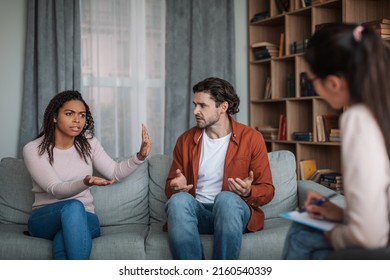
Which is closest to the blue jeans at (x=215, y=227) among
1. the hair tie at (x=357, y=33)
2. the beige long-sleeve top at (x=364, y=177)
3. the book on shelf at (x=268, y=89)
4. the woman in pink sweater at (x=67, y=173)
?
the woman in pink sweater at (x=67, y=173)

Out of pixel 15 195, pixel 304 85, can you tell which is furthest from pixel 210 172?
pixel 304 85

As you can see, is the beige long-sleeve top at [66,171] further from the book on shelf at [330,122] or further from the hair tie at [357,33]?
the book on shelf at [330,122]

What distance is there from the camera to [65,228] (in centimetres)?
201

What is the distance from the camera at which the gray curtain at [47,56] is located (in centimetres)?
362

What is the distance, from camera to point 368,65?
40.4 inches

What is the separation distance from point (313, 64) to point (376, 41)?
14 centimetres

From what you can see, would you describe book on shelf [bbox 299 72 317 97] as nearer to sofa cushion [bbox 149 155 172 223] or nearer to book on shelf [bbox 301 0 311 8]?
book on shelf [bbox 301 0 311 8]

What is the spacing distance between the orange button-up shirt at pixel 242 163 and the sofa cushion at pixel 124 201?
28 cm

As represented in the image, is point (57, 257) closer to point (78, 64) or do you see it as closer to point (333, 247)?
point (333, 247)

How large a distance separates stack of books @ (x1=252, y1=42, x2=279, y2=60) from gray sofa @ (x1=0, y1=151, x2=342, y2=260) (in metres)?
1.66

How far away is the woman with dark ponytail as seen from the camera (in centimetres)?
97

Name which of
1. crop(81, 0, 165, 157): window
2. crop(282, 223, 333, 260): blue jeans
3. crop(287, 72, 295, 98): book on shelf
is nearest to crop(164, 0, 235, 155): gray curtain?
crop(81, 0, 165, 157): window

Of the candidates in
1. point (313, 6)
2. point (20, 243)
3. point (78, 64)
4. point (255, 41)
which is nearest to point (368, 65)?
point (20, 243)

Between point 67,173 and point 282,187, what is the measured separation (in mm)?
1096
